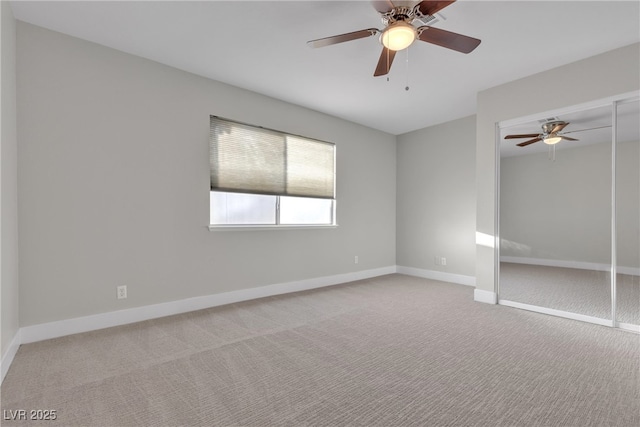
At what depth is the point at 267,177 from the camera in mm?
4008

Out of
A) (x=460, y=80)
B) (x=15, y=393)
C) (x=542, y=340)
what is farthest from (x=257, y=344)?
(x=460, y=80)

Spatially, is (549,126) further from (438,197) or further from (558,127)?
(438,197)

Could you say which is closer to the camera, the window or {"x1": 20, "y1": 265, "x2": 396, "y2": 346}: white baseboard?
{"x1": 20, "y1": 265, "x2": 396, "y2": 346}: white baseboard

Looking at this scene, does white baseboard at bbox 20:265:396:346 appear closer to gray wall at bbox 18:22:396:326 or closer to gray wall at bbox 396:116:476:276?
gray wall at bbox 18:22:396:326

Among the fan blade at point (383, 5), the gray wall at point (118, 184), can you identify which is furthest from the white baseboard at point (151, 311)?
the fan blade at point (383, 5)

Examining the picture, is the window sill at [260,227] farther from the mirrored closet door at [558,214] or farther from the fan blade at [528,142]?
the fan blade at [528,142]

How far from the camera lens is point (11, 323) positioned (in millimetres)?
2240

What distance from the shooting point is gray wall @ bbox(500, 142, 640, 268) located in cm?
294

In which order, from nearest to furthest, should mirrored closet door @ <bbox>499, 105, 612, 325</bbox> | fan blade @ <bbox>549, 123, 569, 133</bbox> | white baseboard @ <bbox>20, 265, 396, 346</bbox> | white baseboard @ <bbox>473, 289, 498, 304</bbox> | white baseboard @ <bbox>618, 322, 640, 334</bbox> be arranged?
1. white baseboard @ <bbox>20, 265, 396, 346</bbox>
2. white baseboard @ <bbox>618, 322, 640, 334</bbox>
3. mirrored closet door @ <bbox>499, 105, 612, 325</bbox>
4. fan blade @ <bbox>549, 123, 569, 133</bbox>
5. white baseboard @ <bbox>473, 289, 498, 304</bbox>

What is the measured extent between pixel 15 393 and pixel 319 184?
3.75 meters

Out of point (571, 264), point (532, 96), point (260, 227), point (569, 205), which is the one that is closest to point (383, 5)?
point (532, 96)

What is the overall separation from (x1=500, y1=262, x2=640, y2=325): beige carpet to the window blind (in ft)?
9.16

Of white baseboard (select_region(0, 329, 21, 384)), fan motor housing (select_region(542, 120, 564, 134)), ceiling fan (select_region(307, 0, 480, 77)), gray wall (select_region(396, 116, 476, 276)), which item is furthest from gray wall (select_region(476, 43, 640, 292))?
white baseboard (select_region(0, 329, 21, 384))

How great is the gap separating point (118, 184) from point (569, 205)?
4864 millimetres
